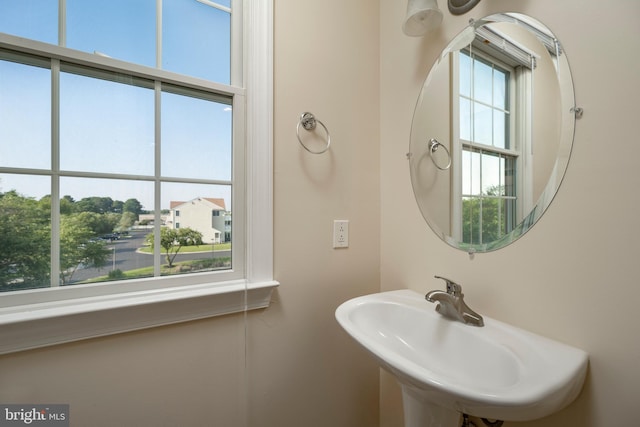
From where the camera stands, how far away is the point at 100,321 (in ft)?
2.43

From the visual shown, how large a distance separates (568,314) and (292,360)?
0.87 meters

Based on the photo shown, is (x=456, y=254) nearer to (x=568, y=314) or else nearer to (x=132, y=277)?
(x=568, y=314)

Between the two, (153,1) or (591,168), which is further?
(153,1)

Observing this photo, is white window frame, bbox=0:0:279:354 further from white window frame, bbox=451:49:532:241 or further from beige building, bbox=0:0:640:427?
white window frame, bbox=451:49:532:241

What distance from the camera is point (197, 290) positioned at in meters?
0.88

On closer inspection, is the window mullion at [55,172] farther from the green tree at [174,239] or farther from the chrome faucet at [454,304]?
the chrome faucet at [454,304]

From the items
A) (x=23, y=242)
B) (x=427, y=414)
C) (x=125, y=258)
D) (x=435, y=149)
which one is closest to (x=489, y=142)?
(x=435, y=149)

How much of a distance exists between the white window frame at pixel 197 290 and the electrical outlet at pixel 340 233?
28cm

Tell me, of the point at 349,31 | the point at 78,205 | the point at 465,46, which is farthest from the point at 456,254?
the point at 78,205

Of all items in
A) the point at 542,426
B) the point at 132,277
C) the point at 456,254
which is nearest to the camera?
the point at 542,426

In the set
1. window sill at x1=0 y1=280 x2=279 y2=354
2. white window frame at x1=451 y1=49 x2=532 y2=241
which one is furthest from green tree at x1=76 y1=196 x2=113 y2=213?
white window frame at x1=451 y1=49 x2=532 y2=241

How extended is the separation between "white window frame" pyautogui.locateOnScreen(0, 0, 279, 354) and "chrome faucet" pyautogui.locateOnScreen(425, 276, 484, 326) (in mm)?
534

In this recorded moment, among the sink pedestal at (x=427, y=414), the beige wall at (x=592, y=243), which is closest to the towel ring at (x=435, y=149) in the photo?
the beige wall at (x=592, y=243)

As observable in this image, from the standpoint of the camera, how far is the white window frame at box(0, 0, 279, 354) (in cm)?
69
